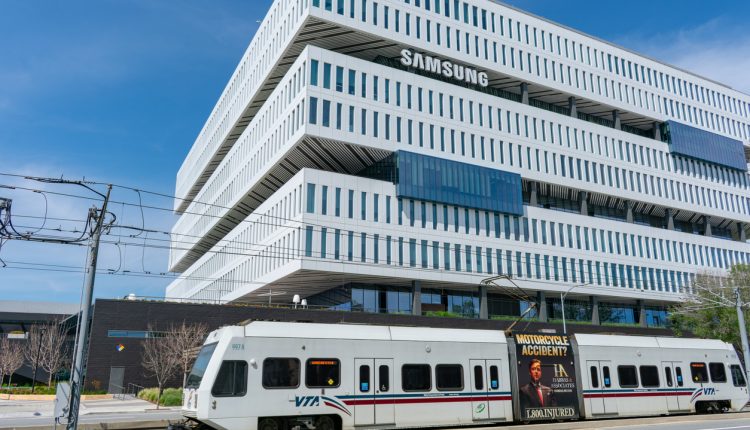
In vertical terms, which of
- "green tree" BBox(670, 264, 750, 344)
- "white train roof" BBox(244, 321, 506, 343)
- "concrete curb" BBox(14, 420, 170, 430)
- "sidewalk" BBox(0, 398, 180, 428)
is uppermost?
"green tree" BBox(670, 264, 750, 344)

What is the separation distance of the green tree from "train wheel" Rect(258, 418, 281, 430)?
3957 centimetres

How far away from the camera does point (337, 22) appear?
53.0 metres

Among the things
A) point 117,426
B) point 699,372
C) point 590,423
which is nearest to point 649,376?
point 699,372

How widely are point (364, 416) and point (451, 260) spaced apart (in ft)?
121

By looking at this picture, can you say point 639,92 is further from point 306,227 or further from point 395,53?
point 306,227

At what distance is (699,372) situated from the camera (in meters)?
26.0

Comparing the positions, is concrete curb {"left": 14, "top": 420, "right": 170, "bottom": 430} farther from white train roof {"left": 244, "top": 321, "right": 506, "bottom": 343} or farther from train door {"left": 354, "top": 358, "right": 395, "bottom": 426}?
train door {"left": 354, "top": 358, "right": 395, "bottom": 426}

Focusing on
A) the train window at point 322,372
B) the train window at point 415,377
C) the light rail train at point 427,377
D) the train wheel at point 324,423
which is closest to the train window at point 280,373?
the light rail train at point 427,377

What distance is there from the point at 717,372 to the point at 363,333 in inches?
707

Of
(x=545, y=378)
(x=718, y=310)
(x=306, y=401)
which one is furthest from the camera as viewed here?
(x=718, y=310)

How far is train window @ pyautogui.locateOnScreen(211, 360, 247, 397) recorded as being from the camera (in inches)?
660

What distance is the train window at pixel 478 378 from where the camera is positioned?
20.7 m

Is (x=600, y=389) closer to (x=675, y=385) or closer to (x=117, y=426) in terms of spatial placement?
(x=675, y=385)

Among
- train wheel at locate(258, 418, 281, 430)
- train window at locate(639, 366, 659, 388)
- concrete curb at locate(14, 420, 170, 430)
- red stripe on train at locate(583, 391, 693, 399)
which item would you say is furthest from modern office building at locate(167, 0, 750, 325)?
train wheel at locate(258, 418, 281, 430)
